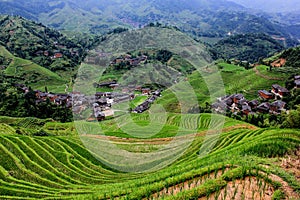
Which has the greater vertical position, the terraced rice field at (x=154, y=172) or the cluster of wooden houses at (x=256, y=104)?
the cluster of wooden houses at (x=256, y=104)

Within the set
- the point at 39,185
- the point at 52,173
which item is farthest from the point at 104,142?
the point at 39,185

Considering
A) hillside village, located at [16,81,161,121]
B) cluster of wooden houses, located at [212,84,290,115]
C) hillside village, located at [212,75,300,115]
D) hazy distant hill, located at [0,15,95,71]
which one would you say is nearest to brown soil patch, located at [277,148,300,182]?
hillside village, located at [212,75,300,115]

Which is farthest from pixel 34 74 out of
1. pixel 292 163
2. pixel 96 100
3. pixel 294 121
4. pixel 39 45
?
pixel 292 163

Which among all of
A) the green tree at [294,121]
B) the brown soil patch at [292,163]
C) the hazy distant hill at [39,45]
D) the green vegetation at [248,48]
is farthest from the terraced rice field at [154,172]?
the green vegetation at [248,48]

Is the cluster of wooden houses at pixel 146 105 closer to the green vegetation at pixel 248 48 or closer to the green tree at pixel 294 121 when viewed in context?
the green tree at pixel 294 121

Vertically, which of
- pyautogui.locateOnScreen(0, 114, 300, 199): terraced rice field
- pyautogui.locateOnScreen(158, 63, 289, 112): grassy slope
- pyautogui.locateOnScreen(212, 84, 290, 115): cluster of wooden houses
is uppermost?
pyautogui.locateOnScreen(158, 63, 289, 112): grassy slope

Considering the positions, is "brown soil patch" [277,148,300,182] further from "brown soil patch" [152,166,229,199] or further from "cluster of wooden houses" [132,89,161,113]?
"cluster of wooden houses" [132,89,161,113]
